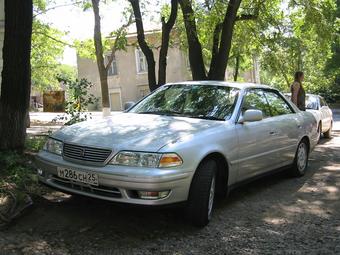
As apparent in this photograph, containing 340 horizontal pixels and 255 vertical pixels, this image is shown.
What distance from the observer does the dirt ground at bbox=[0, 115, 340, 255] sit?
15.5 ft

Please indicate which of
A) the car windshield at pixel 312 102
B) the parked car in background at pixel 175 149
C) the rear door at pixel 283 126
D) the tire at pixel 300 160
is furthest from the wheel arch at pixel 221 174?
the car windshield at pixel 312 102

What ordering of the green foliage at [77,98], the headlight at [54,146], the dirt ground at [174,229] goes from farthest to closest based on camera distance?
the green foliage at [77,98] < the headlight at [54,146] < the dirt ground at [174,229]

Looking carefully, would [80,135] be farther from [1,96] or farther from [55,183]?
[1,96]

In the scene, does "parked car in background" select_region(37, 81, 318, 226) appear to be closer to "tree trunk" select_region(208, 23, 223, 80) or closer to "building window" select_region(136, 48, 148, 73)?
"tree trunk" select_region(208, 23, 223, 80)

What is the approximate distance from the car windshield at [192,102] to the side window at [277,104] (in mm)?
926

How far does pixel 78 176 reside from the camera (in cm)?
508

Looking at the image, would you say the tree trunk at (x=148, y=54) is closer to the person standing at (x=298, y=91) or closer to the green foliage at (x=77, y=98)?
the green foliage at (x=77, y=98)

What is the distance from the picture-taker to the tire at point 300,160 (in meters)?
7.98

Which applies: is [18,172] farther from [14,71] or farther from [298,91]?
[298,91]

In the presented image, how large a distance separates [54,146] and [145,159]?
4.03 ft

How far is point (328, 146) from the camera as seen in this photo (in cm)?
1266

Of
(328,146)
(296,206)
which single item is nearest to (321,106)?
(328,146)

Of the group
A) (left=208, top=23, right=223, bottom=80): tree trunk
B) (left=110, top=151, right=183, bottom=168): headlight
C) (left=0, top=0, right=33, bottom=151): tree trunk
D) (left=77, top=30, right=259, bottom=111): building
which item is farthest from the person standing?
(left=77, top=30, right=259, bottom=111): building

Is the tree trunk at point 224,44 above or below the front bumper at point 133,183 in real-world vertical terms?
above
